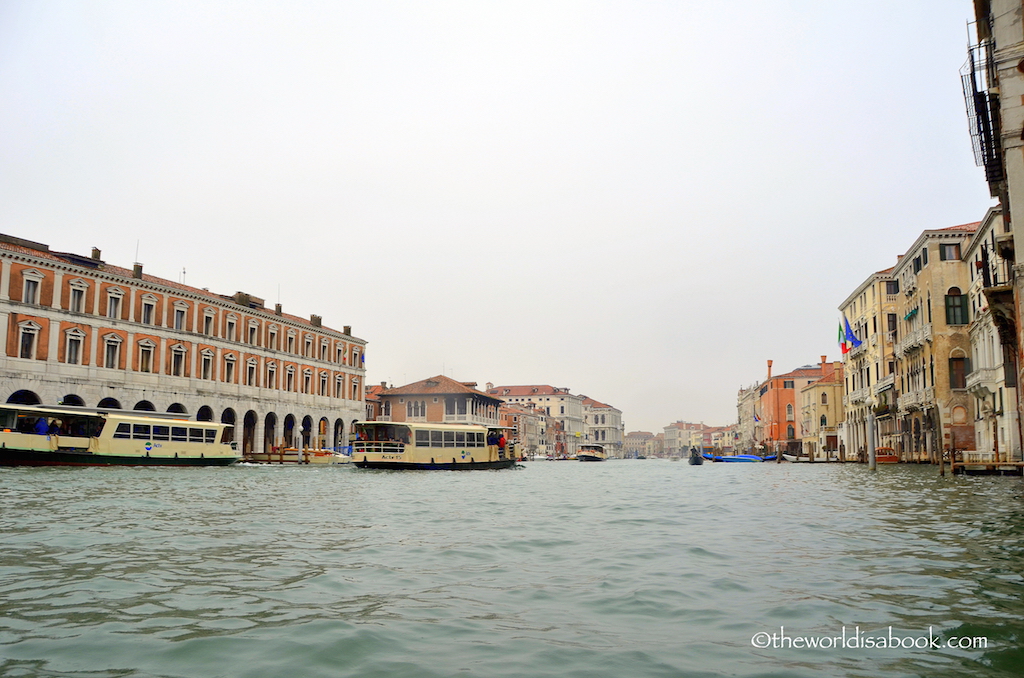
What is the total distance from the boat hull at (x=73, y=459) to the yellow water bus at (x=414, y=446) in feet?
26.6

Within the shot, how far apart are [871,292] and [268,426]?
4270cm

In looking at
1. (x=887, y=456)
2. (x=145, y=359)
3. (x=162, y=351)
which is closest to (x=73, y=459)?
(x=145, y=359)

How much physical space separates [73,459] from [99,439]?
126cm

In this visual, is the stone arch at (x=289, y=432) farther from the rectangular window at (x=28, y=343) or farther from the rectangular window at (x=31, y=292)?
the rectangular window at (x=31, y=292)

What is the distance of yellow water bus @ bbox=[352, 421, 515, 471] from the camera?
120 ft

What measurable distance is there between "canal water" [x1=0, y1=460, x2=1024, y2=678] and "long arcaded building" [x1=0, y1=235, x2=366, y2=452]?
26.0m

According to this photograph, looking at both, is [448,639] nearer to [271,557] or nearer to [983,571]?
[271,557]

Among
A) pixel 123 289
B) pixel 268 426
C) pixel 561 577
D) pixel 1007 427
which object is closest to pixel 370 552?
pixel 561 577

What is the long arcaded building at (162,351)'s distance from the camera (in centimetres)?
3497

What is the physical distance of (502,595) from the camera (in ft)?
21.5

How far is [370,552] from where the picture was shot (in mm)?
8820

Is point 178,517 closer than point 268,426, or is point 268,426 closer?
point 178,517

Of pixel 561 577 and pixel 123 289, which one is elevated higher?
pixel 123 289

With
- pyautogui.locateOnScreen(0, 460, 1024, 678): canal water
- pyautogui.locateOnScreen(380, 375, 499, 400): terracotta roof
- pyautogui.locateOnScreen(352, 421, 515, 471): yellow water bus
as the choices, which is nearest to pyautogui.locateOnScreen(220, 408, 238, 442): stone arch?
pyautogui.locateOnScreen(352, 421, 515, 471): yellow water bus
